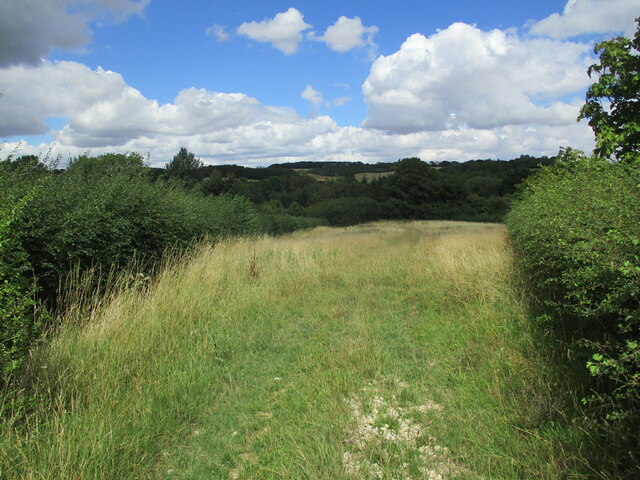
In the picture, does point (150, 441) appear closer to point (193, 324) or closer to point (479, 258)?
→ point (193, 324)

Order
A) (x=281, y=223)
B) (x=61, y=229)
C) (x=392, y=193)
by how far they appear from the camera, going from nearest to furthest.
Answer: (x=61, y=229)
(x=281, y=223)
(x=392, y=193)

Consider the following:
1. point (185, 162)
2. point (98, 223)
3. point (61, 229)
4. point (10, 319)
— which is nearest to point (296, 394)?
point (10, 319)

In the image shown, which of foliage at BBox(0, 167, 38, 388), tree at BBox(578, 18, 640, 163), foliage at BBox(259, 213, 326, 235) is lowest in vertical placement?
foliage at BBox(259, 213, 326, 235)

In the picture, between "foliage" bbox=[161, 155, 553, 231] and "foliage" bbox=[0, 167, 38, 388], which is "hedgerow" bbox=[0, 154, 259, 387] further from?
"foliage" bbox=[161, 155, 553, 231]

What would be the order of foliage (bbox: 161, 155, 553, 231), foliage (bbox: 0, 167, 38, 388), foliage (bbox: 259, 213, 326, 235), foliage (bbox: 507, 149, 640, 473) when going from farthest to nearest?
foliage (bbox: 161, 155, 553, 231) → foliage (bbox: 259, 213, 326, 235) → foliage (bbox: 0, 167, 38, 388) → foliage (bbox: 507, 149, 640, 473)

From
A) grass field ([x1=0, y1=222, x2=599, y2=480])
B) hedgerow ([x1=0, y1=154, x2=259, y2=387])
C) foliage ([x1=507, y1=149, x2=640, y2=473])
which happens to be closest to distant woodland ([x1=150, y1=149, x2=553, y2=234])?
hedgerow ([x1=0, y1=154, x2=259, y2=387])

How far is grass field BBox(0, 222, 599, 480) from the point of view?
106 inches

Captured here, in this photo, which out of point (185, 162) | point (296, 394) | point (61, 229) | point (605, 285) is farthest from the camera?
point (185, 162)

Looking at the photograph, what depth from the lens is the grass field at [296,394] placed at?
8.83 ft

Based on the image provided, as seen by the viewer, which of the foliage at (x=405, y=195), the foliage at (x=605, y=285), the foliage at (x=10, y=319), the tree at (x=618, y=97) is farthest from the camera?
the foliage at (x=405, y=195)

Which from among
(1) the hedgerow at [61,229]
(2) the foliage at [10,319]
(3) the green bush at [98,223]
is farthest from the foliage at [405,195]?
(2) the foliage at [10,319]

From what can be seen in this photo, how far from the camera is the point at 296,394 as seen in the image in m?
3.82

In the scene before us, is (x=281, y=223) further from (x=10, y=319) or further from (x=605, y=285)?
(x=605, y=285)

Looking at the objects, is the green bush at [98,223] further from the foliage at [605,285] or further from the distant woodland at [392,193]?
the distant woodland at [392,193]
